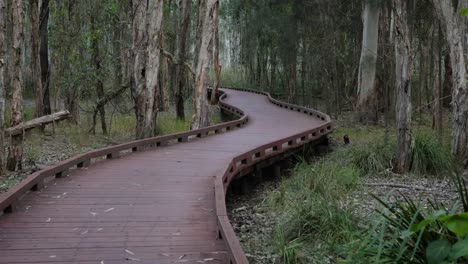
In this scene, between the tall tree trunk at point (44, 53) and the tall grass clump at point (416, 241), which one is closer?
the tall grass clump at point (416, 241)

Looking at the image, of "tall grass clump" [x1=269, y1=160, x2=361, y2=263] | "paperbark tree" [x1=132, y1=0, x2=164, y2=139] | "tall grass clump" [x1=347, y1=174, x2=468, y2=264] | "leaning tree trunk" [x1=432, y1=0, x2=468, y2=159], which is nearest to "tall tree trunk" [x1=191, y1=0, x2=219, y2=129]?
"paperbark tree" [x1=132, y1=0, x2=164, y2=139]

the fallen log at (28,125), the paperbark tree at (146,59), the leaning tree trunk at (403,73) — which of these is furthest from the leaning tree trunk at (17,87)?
the leaning tree trunk at (403,73)

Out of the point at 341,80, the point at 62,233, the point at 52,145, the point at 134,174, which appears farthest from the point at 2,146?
the point at 341,80

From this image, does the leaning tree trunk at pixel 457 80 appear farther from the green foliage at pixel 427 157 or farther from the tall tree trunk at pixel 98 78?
the tall tree trunk at pixel 98 78

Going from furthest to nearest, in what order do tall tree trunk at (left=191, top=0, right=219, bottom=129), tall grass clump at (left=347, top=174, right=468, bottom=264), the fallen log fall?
tall tree trunk at (left=191, top=0, right=219, bottom=129)
the fallen log
tall grass clump at (left=347, top=174, right=468, bottom=264)

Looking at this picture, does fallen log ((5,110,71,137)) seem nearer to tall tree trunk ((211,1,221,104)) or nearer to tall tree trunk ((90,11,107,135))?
tall tree trunk ((90,11,107,135))

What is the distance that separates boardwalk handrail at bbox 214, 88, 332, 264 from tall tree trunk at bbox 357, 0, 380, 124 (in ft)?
7.47

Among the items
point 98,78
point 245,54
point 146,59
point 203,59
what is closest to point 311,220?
point 146,59

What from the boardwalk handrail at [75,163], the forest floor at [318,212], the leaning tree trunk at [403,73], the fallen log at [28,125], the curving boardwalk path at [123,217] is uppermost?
the leaning tree trunk at [403,73]

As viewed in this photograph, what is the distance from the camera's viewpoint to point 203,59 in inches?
595

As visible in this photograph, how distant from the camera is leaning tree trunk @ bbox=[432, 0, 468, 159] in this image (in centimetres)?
1116

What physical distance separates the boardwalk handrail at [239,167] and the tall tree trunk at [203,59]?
356 cm

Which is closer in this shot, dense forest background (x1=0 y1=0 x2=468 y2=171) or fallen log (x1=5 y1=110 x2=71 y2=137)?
fallen log (x1=5 y1=110 x2=71 y2=137)

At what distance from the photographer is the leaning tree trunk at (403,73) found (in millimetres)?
10023
